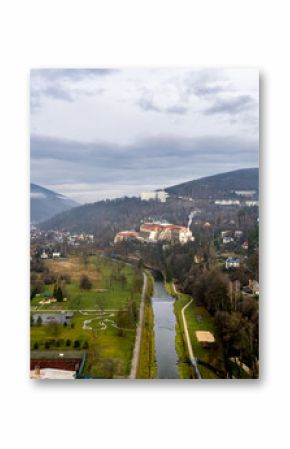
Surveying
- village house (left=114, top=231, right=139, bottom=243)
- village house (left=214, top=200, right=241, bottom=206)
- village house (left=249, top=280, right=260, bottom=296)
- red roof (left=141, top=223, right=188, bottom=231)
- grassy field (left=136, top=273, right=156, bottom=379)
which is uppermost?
village house (left=214, top=200, right=241, bottom=206)

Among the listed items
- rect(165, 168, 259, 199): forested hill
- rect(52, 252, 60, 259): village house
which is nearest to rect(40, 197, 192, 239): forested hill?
rect(165, 168, 259, 199): forested hill

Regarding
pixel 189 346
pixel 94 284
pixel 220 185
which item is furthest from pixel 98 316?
pixel 220 185

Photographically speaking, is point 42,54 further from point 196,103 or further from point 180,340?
point 180,340

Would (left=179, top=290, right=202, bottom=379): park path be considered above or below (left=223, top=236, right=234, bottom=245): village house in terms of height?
below

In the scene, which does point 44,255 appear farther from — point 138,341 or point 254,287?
point 254,287

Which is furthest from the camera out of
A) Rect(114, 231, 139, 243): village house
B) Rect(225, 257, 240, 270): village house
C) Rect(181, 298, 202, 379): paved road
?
Rect(114, 231, 139, 243): village house

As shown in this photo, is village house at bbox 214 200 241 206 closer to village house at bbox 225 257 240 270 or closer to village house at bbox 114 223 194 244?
village house at bbox 114 223 194 244

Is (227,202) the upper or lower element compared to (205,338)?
upper
